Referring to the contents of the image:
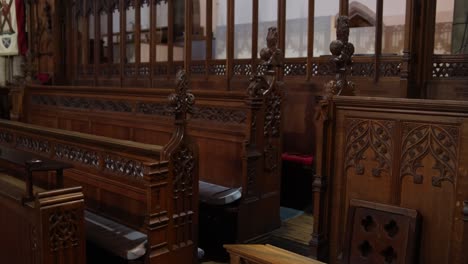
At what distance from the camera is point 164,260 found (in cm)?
252

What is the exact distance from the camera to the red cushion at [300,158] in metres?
4.13

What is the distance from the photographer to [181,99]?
8.53 feet

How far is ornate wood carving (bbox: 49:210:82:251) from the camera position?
6.10 ft

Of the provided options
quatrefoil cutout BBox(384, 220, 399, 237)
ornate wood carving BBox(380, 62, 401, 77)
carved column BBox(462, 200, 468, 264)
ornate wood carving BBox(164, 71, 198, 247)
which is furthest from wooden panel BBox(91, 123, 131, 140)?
carved column BBox(462, 200, 468, 264)

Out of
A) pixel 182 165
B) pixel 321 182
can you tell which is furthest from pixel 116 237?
pixel 321 182

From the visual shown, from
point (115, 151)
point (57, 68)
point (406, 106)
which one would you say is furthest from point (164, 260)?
point (57, 68)

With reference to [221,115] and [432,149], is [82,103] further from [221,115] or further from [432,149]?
[432,149]

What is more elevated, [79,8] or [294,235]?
[79,8]

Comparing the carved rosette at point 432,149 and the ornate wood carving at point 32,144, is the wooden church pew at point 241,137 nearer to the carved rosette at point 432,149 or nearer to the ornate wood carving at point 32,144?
the ornate wood carving at point 32,144

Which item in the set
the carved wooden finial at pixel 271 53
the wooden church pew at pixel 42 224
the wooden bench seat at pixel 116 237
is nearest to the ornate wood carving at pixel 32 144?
the wooden bench seat at pixel 116 237

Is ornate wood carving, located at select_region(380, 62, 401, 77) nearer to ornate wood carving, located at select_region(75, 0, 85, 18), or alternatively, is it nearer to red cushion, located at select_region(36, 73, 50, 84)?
ornate wood carving, located at select_region(75, 0, 85, 18)

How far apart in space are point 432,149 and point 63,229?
1.60m

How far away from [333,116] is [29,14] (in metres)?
7.10

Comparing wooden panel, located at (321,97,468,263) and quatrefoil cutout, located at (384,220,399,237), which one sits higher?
wooden panel, located at (321,97,468,263)
